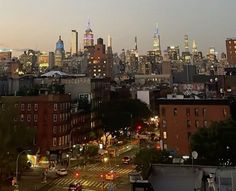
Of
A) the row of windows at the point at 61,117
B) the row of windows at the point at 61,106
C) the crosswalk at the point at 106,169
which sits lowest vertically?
the crosswalk at the point at 106,169

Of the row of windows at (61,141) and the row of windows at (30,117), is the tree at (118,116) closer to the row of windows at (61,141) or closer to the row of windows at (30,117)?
the row of windows at (61,141)

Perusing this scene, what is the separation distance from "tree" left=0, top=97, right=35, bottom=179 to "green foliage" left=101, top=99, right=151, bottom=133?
45739 mm

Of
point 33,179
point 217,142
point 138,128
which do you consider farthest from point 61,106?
point 217,142

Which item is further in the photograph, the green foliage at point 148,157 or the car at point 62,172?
the car at point 62,172

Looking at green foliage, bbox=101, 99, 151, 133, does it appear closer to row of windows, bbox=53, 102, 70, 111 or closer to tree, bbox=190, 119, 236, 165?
row of windows, bbox=53, 102, 70, 111

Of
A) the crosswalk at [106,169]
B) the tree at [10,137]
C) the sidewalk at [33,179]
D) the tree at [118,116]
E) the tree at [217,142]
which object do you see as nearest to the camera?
the tree at [217,142]

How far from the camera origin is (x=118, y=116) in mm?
102312

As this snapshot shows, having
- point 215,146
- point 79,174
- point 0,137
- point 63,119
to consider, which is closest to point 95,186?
point 79,174

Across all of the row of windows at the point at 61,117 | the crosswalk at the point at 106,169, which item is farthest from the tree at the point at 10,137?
the row of windows at the point at 61,117

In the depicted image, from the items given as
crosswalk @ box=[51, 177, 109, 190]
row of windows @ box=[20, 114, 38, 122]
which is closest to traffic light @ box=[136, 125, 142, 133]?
row of windows @ box=[20, 114, 38, 122]

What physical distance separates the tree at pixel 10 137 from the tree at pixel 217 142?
23.2 meters

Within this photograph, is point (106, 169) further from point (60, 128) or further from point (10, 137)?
point (10, 137)

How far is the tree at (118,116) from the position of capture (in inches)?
4001

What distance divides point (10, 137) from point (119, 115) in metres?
53.7
